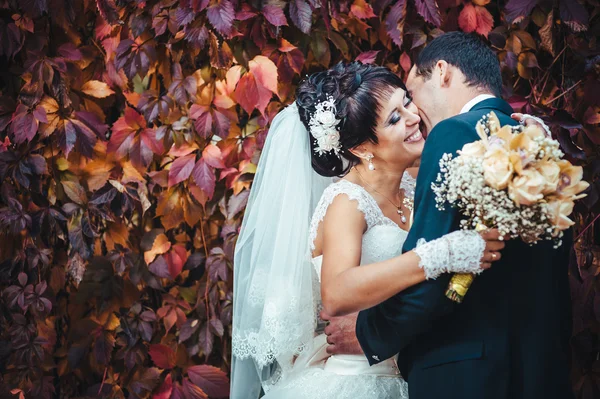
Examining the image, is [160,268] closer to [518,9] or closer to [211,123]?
[211,123]

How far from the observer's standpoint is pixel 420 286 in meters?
1.73

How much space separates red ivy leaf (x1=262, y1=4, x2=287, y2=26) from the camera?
8.55 feet

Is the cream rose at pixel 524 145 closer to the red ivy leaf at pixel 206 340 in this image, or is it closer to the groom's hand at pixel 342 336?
the groom's hand at pixel 342 336

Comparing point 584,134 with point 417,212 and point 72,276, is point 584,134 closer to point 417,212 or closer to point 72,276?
point 417,212

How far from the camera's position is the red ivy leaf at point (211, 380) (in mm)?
2775

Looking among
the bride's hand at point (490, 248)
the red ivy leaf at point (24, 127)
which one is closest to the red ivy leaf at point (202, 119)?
the red ivy leaf at point (24, 127)

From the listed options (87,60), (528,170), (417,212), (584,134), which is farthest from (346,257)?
(87,60)

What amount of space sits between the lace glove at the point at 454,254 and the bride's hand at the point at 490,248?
0.01 m

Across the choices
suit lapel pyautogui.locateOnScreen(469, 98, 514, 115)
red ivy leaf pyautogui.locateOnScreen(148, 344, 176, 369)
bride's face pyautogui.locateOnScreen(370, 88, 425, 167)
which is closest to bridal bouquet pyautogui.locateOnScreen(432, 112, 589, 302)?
suit lapel pyautogui.locateOnScreen(469, 98, 514, 115)

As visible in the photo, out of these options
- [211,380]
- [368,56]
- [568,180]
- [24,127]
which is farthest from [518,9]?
[24,127]

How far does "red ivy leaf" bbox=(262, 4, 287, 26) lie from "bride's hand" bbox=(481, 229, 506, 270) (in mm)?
1376

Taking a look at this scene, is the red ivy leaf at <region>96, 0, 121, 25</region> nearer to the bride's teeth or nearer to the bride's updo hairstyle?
the bride's updo hairstyle

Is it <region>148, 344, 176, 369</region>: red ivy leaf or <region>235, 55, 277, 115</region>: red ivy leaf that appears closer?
<region>235, 55, 277, 115</region>: red ivy leaf

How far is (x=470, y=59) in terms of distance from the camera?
6.82ft
